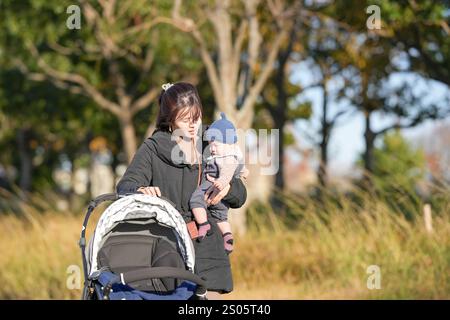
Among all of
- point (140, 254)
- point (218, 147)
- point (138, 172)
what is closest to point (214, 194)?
point (218, 147)

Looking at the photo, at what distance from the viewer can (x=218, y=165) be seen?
229 inches

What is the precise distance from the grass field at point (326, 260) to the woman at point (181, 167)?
15.6 feet

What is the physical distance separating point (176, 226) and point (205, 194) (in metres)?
0.27

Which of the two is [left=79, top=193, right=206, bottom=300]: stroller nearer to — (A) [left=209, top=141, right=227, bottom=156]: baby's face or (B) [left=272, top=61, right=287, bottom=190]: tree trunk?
(A) [left=209, top=141, right=227, bottom=156]: baby's face

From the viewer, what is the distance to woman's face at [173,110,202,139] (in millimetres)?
5930

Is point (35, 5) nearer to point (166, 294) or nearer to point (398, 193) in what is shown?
point (398, 193)

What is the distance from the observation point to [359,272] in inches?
453

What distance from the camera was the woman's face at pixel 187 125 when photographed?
19.5ft

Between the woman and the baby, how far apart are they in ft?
0.30

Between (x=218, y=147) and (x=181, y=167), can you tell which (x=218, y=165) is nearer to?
(x=218, y=147)

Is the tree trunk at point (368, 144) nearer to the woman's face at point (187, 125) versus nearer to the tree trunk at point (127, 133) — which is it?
the tree trunk at point (127, 133)

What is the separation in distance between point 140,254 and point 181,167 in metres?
0.65
